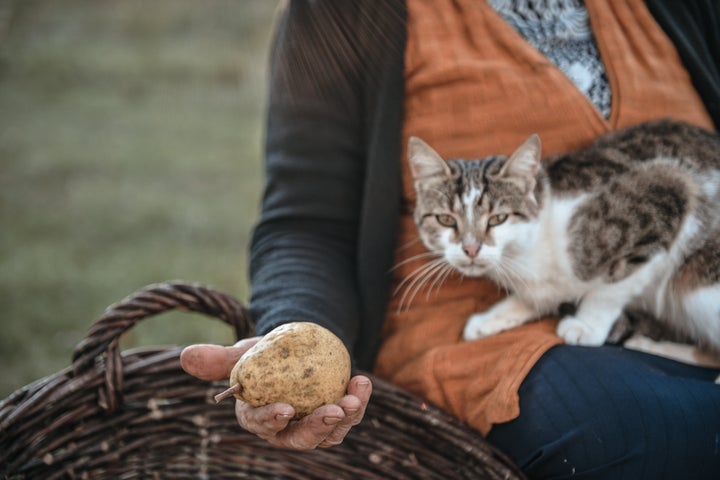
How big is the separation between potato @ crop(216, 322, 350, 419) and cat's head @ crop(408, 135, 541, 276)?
1.44 ft

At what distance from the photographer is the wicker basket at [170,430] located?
1.22 m

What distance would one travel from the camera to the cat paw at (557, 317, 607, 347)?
1.33 meters

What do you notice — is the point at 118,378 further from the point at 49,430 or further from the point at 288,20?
the point at 288,20

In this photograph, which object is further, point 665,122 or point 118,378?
point 665,122

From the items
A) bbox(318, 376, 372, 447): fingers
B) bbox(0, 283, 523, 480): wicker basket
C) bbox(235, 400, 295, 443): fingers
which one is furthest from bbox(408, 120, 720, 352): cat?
bbox(235, 400, 295, 443): fingers

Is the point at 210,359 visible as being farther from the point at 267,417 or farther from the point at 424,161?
the point at 424,161

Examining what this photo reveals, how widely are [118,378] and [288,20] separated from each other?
895mm

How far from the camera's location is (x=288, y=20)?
5.04ft

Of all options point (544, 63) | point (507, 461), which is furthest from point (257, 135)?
point (507, 461)

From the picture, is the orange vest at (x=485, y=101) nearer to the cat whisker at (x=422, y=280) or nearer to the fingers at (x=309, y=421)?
the cat whisker at (x=422, y=280)

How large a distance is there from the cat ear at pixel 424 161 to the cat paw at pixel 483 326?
1.06 feet

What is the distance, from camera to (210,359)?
1.04 meters

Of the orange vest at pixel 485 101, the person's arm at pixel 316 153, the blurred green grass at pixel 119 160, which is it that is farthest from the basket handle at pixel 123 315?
the blurred green grass at pixel 119 160

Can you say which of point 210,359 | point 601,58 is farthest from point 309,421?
point 601,58
